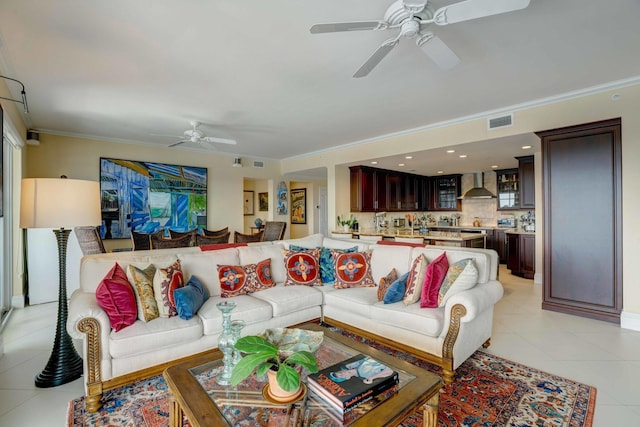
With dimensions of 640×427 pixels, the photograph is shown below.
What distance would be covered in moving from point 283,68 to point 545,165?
3.42m

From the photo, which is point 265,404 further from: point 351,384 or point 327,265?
point 327,265

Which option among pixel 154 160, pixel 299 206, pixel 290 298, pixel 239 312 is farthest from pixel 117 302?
pixel 299 206

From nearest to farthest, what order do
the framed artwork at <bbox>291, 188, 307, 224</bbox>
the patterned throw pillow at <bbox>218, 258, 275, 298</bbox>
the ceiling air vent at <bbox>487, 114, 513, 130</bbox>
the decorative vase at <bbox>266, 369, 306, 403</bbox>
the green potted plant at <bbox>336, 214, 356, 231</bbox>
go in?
the decorative vase at <bbox>266, 369, 306, 403</bbox>
the patterned throw pillow at <bbox>218, 258, 275, 298</bbox>
the ceiling air vent at <bbox>487, 114, 513, 130</bbox>
the green potted plant at <bbox>336, 214, 356, 231</bbox>
the framed artwork at <bbox>291, 188, 307, 224</bbox>

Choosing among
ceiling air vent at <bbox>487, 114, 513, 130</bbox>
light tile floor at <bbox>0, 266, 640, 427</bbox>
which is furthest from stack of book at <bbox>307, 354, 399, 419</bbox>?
ceiling air vent at <bbox>487, 114, 513, 130</bbox>

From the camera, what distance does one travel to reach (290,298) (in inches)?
116

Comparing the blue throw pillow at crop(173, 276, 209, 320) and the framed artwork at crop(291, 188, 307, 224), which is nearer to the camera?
the blue throw pillow at crop(173, 276, 209, 320)

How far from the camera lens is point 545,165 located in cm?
391

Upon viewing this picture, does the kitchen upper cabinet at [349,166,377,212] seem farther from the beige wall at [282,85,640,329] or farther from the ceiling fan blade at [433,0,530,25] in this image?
the ceiling fan blade at [433,0,530,25]

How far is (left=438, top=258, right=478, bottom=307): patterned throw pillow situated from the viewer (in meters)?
2.50

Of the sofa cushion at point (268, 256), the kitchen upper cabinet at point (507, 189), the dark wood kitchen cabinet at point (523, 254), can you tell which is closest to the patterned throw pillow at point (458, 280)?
the sofa cushion at point (268, 256)

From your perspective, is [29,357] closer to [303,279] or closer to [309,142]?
[303,279]

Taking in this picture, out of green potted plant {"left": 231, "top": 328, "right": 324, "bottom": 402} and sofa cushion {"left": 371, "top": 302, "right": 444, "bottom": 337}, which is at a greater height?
green potted plant {"left": 231, "top": 328, "right": 324, "bottom": 402}

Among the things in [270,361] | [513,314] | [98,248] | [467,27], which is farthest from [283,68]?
[513,314]

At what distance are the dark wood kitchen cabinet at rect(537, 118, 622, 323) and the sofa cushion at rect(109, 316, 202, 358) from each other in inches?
164
